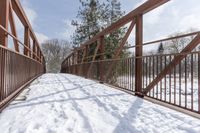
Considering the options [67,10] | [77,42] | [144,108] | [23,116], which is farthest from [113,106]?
[67,10]

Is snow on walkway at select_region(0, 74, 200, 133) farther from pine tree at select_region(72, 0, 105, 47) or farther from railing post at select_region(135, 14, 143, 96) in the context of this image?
pine tree at select_region(72, 0, 105, 47)

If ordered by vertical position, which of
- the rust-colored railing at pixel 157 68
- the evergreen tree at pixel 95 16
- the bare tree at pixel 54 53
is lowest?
the rust-colored railing at pixel 157 68

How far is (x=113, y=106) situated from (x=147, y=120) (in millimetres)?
703

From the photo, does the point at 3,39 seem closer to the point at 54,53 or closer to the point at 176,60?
the point at 176,60

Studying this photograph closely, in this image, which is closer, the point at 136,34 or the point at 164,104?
the point at 164,104

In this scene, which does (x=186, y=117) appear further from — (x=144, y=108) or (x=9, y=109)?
(x=9, y=109)

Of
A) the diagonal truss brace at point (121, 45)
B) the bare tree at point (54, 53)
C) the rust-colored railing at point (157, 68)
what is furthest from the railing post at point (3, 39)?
the bare tree at point (54, 53)

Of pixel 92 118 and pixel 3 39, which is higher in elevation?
pixel 3 39

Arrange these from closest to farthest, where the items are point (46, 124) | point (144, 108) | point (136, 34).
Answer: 1. point (46, 124)
2. point (144, 108)
3. point (136, 34)

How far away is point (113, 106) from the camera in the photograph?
114 inches

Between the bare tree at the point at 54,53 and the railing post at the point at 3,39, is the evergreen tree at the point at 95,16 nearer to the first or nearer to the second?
the railing post at the point at 3,39

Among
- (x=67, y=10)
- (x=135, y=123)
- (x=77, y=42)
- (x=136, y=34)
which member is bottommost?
(x=135, y=123)

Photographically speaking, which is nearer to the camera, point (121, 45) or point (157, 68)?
point (157, 68)

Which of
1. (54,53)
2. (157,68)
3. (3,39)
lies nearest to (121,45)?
(157,68)
